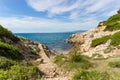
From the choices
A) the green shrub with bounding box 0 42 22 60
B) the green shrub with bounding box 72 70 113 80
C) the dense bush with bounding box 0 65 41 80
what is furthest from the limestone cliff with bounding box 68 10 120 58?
the dense bush with bounding box 0 65 41 80

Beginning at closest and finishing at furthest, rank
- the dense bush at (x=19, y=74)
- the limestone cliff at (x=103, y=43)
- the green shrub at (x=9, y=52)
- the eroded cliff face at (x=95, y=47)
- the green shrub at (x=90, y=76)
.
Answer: the dense bush at (x=19, y=74), the green shrub at (x=90, y=76), the green shrub at (x=9, y=52), the eroded cliff face at (x=95, y=47), the limestone cliff at (x=103, y=43)

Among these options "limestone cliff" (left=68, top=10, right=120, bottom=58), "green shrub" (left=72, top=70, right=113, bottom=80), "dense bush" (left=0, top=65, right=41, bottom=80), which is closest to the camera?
"dense bush" (left=0, top=65, right=41, bottom=80)

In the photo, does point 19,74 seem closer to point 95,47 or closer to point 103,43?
point 95,47

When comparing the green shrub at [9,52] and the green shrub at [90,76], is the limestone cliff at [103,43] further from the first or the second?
the green shrub at [90,76]

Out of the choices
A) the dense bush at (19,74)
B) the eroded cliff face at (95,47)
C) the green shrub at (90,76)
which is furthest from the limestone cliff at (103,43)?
the dense bush at (19,74)

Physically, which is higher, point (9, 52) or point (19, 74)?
point (9, 52)

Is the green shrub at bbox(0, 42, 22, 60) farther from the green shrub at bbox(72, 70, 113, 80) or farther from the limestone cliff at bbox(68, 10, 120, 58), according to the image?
the limestone cliff at bbox(68, 10, 120, 58)

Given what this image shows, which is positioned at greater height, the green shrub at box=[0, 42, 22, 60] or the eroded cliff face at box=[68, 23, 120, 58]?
the green shrub at box=[0, 42, 22, 60]

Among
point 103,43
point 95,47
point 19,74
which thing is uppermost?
point 19,74

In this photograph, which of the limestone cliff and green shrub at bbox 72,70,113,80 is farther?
the limestone cliff

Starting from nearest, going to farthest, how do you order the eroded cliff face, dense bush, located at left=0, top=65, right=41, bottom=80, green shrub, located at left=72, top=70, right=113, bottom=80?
dense bush, located at left=0, top=65, right=41, bottom=80 → green shrub, located at left=72, top=70, right=113, bottom=80 → the eroded cliff face

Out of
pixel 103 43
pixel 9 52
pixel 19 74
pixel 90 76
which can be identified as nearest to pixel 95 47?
pixel 103 43

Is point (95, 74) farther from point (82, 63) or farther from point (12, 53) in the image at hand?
point (12, 53)

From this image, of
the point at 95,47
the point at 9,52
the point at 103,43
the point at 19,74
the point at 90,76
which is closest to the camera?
the point at 19,74
